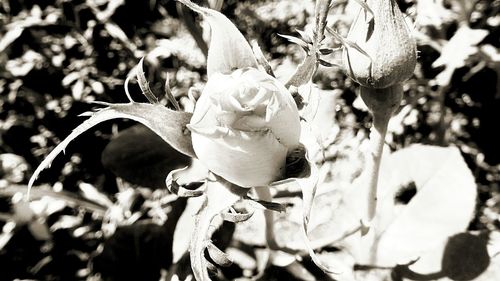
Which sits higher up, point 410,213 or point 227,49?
point 227,49

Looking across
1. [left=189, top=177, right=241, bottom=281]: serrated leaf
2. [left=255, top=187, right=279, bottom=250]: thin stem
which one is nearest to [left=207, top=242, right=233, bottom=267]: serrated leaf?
[left=189, top=177, right=241, bottom=281]: serrated leaf

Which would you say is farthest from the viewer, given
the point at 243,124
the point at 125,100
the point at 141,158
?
the point at 125,100

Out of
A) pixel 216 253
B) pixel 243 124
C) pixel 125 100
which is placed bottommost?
pixel 125 100

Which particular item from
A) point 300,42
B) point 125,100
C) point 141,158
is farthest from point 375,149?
point 125,100

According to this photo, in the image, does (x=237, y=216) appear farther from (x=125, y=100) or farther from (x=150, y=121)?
(x=125, y=100)

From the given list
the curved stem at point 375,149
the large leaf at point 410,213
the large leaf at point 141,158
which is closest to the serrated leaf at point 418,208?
the large leaf at point 410,213

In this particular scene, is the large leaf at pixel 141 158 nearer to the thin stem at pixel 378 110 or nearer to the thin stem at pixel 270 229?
the thin stem at pixel 270 229
